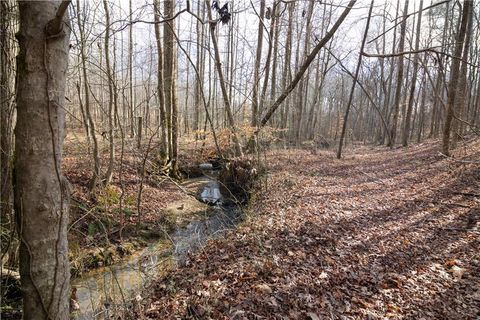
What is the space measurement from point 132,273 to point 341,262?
152 inches

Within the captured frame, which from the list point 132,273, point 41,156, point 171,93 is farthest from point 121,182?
point 171,93

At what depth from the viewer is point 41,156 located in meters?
1.59

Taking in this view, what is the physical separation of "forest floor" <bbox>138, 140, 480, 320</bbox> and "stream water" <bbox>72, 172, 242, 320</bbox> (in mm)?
452

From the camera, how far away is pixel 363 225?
5.23 m

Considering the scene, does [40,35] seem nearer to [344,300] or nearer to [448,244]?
[344,300]

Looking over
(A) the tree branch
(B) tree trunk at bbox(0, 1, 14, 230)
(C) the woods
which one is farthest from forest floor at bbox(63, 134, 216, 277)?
(A) the tree branch

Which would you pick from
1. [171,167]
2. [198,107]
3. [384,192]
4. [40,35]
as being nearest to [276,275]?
[40,35]

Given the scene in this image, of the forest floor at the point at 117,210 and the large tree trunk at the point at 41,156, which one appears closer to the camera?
the large tree trunk at the point at 41,156

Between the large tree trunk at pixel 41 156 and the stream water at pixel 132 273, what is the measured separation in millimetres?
1376

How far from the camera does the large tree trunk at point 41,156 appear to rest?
1528 mm

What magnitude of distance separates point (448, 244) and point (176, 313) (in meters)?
4.28

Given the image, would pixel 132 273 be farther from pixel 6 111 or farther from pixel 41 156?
pixel 41 156

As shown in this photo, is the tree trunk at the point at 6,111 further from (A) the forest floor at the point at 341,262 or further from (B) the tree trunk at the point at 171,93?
(B) the tree trunk at the point at 171,93

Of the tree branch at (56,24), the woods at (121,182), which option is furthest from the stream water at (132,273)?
the tree branch at (56,24)
